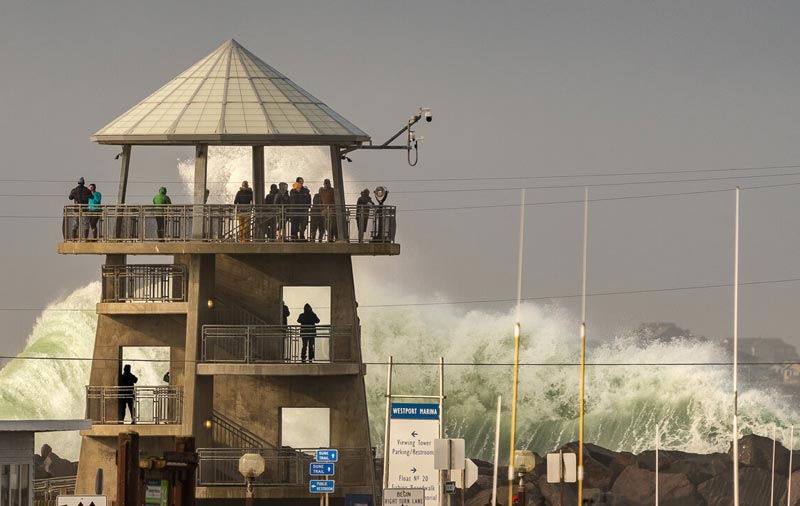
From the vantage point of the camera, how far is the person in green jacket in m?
72.2

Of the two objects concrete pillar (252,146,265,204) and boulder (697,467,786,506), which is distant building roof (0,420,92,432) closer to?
concrete pillar (252,146,265,204)

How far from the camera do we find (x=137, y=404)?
2872 inches

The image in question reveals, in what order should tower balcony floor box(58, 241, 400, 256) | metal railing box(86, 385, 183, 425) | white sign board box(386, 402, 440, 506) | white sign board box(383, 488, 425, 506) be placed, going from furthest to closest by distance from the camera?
1. metal railing box(86, 385, 183, 425)
2. tower balcony floor box(58, 241, 400, 256)
3. white sign board box(386, 402, 440, 506)
4. white sign board box(383, 488, 425, 506)

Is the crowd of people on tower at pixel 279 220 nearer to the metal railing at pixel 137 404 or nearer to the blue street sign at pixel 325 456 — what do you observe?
the metal railing at pixel 137 404

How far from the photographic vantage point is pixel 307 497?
72188 millimetres

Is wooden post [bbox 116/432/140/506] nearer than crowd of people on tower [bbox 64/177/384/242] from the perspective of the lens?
Yes

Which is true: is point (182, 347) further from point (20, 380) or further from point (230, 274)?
point (20, 380)

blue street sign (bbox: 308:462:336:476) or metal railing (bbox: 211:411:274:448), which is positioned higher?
metal railing (bbox: 211:411:274:448)

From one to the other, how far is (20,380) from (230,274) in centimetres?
5577

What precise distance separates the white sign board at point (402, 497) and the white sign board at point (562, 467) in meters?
4.14

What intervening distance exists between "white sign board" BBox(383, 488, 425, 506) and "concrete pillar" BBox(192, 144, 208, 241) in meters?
14.5

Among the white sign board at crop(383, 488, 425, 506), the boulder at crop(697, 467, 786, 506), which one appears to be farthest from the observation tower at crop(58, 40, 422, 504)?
the boulder at crop(697, 467, 786, 506)

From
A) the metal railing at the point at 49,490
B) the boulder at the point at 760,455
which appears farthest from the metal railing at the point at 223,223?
the boulder at the point at 760,455

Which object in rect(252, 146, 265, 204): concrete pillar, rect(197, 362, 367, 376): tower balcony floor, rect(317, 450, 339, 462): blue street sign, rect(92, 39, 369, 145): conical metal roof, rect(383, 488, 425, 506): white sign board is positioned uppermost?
rect(92, 39, 369, 145): conical metal roof
